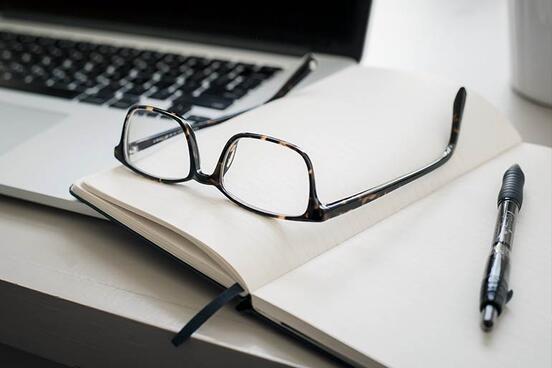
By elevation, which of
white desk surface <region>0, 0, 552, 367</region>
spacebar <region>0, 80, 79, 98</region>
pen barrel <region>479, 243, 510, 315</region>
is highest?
pen barrel <region>479, 243, 510, 315</region>

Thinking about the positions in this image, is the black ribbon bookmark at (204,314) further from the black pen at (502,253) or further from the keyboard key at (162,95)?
the keyboard key at (162,95)

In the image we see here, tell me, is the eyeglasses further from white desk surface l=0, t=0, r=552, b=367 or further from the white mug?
the white mug

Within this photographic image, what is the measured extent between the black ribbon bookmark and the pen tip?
0.14m

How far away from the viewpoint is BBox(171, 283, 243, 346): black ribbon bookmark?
1.23 ft

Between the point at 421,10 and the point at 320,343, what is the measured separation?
74cm

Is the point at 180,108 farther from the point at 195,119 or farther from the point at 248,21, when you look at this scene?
the point at 248,21

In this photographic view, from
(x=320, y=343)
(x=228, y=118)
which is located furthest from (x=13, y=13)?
(x=320, y=343)

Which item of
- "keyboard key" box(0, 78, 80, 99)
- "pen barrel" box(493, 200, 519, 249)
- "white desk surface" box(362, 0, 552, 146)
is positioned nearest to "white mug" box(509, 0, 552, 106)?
"white desk surface" box(362, 0, 552, 146)

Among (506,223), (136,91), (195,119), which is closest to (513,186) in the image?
(506,223)

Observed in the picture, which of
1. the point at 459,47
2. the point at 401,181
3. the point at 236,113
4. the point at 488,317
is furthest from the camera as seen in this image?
the point at 459,47

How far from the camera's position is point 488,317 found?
0.35m

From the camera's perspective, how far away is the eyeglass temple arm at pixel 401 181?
415 mm

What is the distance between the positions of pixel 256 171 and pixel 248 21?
1.21 ft

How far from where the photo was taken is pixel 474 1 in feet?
3.30
